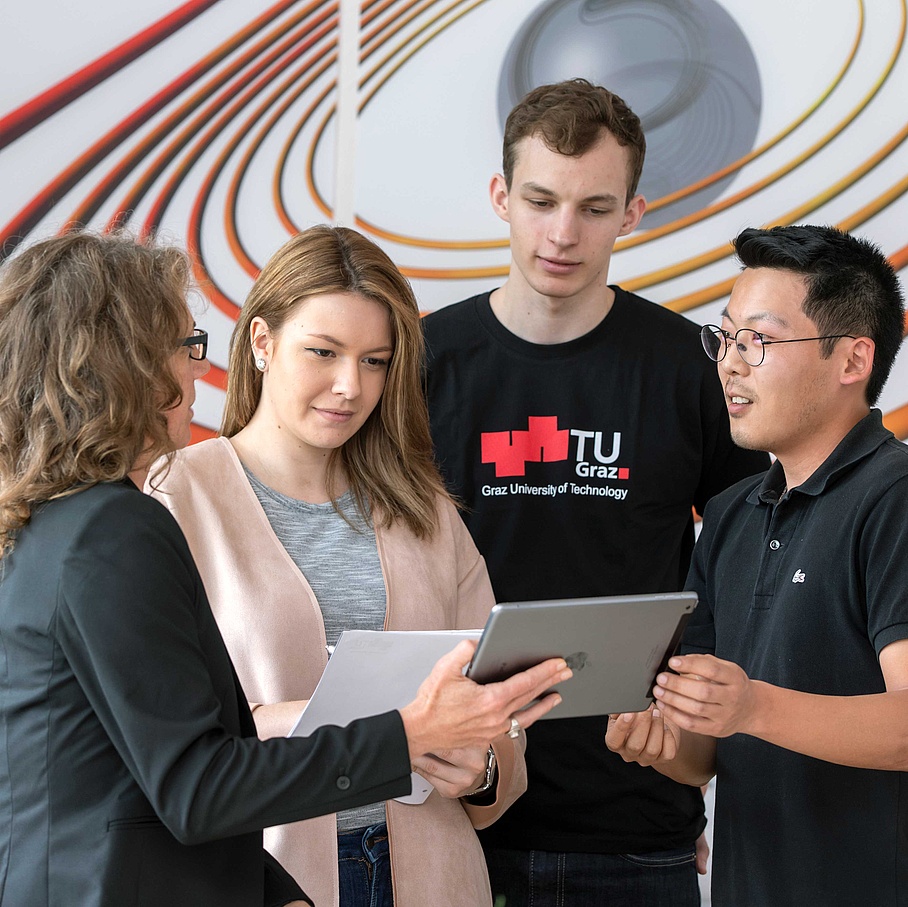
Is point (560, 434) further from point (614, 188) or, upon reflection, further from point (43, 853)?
point (43, 853)

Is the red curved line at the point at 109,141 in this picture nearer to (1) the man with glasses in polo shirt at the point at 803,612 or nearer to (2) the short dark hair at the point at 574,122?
(2) the short dark hair at the point at 574,122

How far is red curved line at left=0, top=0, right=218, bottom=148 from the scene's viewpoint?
3.07 m

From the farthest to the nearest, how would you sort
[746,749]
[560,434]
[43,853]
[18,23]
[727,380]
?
1. [18,23]
2. [560,434]
3. [727,380]
4. [746,749]
5. [43,853]

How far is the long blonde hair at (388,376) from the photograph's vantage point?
1981 millimetres

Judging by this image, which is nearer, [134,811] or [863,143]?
[134,811]

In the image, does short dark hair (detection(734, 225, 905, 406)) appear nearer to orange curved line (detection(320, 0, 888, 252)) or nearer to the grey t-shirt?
the grey t-shirt

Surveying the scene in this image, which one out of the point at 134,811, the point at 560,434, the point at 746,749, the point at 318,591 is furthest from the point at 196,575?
the point at 560,434

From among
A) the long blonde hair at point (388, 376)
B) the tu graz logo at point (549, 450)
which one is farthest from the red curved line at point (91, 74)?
the tu graz logo at point (549, 450)

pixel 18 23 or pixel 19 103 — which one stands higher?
pixel 18 23

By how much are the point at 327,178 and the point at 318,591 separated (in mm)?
1697

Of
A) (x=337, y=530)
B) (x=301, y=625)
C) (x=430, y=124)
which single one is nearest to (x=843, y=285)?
(x=337, y=530)

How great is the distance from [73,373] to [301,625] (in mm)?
695

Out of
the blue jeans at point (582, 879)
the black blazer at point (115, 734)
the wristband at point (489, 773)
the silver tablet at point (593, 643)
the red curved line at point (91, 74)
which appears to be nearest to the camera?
the black blazer at point (115, 734)

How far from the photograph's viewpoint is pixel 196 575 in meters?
1.29
